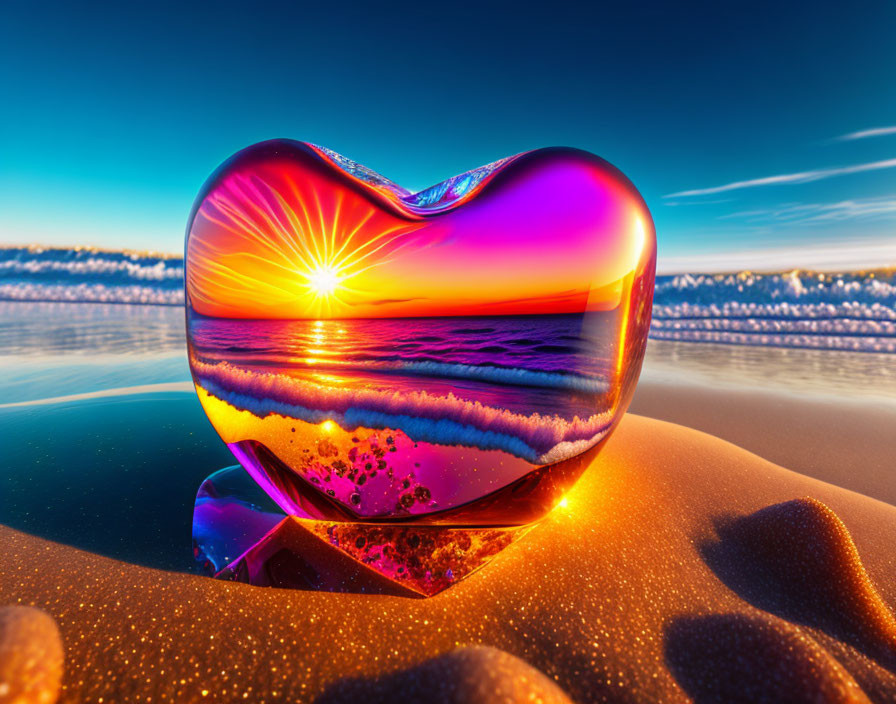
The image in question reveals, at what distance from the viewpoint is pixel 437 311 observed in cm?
86

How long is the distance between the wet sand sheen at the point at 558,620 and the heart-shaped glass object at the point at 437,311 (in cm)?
20

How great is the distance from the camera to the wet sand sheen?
60 cm

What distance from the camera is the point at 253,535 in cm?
96

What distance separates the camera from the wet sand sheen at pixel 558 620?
0.60 metres

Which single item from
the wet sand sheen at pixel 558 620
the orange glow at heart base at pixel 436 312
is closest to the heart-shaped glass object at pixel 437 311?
the orange glow at heart base at pixel 436 312

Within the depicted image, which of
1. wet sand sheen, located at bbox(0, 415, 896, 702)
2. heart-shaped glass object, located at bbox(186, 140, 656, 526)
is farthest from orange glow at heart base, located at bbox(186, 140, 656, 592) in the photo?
wet sand sheen, located at bbox(0, 415, 896, 702)

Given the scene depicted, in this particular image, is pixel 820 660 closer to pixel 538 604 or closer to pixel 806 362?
pixel 538 604

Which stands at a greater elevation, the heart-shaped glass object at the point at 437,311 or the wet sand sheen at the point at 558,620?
the heart-shaped glass object at the point at 437,311

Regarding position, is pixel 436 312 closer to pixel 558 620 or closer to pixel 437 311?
pixel 437 311

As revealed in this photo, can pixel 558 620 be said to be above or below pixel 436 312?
below

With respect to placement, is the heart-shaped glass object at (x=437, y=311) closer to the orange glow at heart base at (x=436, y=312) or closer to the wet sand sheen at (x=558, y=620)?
the orange glow at heart base at (x=436, y=312)

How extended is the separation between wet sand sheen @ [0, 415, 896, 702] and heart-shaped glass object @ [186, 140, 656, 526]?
0.20 metres

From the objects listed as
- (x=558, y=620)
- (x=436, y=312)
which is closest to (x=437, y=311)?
(x=436, y=312)

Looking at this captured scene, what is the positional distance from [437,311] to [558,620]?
60 centimetres
